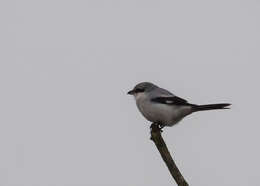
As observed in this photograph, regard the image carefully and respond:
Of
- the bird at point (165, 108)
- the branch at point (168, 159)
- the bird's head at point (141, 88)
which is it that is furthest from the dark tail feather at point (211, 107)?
the branch at point (168, 159)

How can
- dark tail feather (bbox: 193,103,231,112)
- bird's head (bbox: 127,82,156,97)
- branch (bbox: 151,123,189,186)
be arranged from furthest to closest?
1. bird's head (bbox: 127,82,156,97)
2. dark tail feather (bbox: 193,103,231,112)
3. branch (bbox: 151,123,189,186)

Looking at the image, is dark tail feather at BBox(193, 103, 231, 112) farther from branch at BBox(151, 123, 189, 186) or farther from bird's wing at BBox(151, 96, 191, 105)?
branch at BBox(151, 123, 189, 186)

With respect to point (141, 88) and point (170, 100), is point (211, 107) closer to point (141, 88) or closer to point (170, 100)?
point (170, 100)

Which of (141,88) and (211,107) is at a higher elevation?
(141,88)

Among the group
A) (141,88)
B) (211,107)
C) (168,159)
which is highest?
(141,88)

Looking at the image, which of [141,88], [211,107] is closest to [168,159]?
[211,107]

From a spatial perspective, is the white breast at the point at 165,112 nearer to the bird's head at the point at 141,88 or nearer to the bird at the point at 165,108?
the bird at the point at 165,108

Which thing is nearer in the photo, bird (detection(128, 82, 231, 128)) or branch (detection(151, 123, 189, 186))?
branch (detection(151, 123, 189, 186))

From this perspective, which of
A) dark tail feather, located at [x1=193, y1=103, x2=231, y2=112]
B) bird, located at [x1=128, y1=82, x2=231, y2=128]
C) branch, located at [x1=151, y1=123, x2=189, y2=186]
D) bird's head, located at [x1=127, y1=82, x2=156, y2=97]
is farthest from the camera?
bird's head, located at [x1=127, y1=82, x2=156, y2=97]

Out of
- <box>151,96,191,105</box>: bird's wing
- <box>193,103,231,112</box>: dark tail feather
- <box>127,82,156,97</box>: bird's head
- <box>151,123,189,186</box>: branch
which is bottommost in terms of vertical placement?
<box>151,123,189,186</box>: branch

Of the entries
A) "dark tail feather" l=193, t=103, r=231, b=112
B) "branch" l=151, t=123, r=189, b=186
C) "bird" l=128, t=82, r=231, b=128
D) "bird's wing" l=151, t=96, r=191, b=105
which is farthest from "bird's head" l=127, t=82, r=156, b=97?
"branch" l=151, t=123, r=189, b=186

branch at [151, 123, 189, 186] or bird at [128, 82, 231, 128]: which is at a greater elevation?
bird at [128, 82, 231, 128]

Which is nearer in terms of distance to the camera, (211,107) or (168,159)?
(168,159)

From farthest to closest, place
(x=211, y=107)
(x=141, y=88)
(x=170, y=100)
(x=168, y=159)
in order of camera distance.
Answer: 1. (x=141, y=88)
2. (x=170, y=100)
3. (x=211, y=107)
4. (x=168, y=159)
